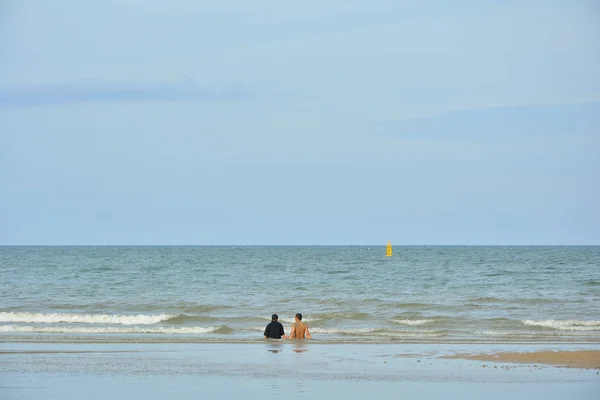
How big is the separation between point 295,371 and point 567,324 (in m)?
15.4

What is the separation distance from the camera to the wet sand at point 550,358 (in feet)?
54.3

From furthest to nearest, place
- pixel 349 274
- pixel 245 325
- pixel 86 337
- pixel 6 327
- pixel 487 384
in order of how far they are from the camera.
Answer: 1. pixel 349 274
2. pixel 245 325
3. pixel 6 327
4. pixel 86 337
5. pixel 487 384

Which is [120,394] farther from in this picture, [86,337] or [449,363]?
[86,337]

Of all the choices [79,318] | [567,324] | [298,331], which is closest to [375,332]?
[298,331]

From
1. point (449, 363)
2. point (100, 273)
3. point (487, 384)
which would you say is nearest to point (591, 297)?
point (449, 363)

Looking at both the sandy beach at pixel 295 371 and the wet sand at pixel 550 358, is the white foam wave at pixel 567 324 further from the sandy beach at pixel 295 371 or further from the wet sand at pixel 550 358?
the wet sand at pixel 550 358

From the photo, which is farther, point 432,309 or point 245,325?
point 432,309

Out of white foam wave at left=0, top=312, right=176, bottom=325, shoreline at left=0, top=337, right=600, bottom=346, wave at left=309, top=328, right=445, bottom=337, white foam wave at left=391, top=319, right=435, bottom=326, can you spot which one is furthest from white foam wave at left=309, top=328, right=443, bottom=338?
white foam wave at left=0, top=312, right=176, bottom=325

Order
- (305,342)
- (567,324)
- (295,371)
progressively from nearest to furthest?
(295,371) → (305,342) → (567,324)

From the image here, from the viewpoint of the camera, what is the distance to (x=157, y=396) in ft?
40.5

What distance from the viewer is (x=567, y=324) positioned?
90.1ft

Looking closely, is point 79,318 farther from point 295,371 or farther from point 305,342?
point 295,371

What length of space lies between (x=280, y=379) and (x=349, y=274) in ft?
155

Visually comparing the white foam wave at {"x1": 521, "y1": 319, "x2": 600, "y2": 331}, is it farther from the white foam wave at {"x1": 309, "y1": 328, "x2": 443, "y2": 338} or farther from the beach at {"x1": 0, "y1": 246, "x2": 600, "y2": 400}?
the white foam wave at {"x1": 309, "y1": 328, "x2": 443, "y2": 338}
